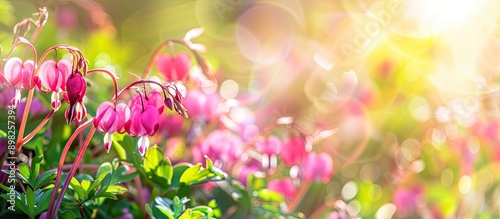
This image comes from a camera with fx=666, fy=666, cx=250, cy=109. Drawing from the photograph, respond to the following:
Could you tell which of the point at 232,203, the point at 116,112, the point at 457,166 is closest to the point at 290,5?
the point at 457,166

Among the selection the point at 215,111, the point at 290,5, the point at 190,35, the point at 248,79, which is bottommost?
the point at 290,5

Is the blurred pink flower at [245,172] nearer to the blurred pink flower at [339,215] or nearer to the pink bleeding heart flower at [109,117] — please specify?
the blurred pink flower at [339,215]

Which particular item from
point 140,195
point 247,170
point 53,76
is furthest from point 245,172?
point 53,76

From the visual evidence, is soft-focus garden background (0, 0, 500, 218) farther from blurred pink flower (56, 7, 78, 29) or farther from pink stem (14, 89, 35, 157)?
pink stem (14, 89, 35, 157)

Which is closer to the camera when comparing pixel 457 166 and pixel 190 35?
pixel 190 35

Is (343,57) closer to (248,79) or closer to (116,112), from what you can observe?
(248,79)

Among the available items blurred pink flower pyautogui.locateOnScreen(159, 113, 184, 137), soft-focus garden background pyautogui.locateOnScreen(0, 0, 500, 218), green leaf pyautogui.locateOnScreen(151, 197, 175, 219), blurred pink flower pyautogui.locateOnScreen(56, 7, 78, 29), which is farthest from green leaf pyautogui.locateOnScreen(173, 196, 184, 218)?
blurred pink flower pyautogui.locateOnScreen(56, 7, 78, 29)

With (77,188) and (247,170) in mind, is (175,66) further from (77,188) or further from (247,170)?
(77,188)
